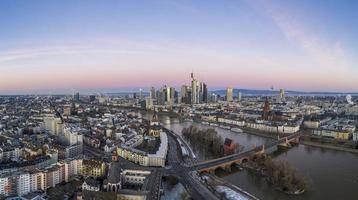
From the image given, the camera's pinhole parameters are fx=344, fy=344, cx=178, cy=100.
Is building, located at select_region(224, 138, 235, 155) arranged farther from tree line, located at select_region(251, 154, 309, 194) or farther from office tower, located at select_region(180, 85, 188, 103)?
office tower, located at select_region(180, 85, 188, 103)

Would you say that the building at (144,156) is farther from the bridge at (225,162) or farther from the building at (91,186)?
the building at (91,186)

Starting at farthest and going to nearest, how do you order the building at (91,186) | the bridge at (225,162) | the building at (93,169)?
the bridge at (225,162)
the building at (93,169)
the building at (91,186)

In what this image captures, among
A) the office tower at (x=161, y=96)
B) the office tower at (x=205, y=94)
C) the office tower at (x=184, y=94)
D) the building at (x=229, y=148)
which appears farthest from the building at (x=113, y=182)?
the office tower at (x=205, y=94)

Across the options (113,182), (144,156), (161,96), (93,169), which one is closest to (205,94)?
(161,96)

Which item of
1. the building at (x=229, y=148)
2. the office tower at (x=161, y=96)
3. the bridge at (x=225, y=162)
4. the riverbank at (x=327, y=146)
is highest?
the office tower at (x=161, y=96)

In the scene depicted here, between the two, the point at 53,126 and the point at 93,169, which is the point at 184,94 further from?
the point at 93,169

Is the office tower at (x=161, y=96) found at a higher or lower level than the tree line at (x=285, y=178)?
higher

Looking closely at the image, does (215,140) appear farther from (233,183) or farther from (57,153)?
(57,153)

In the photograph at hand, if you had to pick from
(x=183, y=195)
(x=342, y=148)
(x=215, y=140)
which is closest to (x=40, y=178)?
(x=183, y=195)
